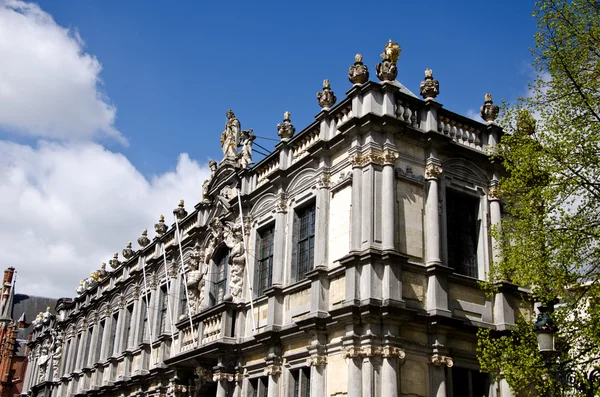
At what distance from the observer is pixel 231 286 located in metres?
23.6

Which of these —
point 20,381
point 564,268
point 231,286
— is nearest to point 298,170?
point 231,286

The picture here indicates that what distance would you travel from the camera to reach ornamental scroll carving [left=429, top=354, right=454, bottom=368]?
687 inches

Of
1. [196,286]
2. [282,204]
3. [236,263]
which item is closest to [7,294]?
[196,286]

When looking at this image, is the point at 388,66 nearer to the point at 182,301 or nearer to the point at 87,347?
the point at 182,301

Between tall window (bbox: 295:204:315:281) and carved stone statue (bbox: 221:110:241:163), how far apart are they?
21.1 ft

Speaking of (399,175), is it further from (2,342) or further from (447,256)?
(2,342)

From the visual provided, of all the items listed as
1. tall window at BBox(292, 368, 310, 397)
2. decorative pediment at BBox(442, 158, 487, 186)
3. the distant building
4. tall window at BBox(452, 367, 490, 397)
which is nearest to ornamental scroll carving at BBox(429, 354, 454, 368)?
tall window at BBox(452, 367, 490, 397)

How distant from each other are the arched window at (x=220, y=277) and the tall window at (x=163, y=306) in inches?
182

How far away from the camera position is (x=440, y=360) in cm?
1747

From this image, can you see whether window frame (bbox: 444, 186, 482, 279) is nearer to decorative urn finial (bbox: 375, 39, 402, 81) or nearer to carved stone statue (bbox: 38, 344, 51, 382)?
decorative urn finial (bbox: 375, 39, 402, 81)

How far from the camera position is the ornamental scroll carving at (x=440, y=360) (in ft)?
57.2

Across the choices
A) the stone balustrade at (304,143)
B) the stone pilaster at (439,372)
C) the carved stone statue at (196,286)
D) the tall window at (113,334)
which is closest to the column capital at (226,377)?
the carved stone statue at (196,286)

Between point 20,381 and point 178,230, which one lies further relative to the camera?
point 20,381

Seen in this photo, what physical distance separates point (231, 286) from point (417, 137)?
8443mm
